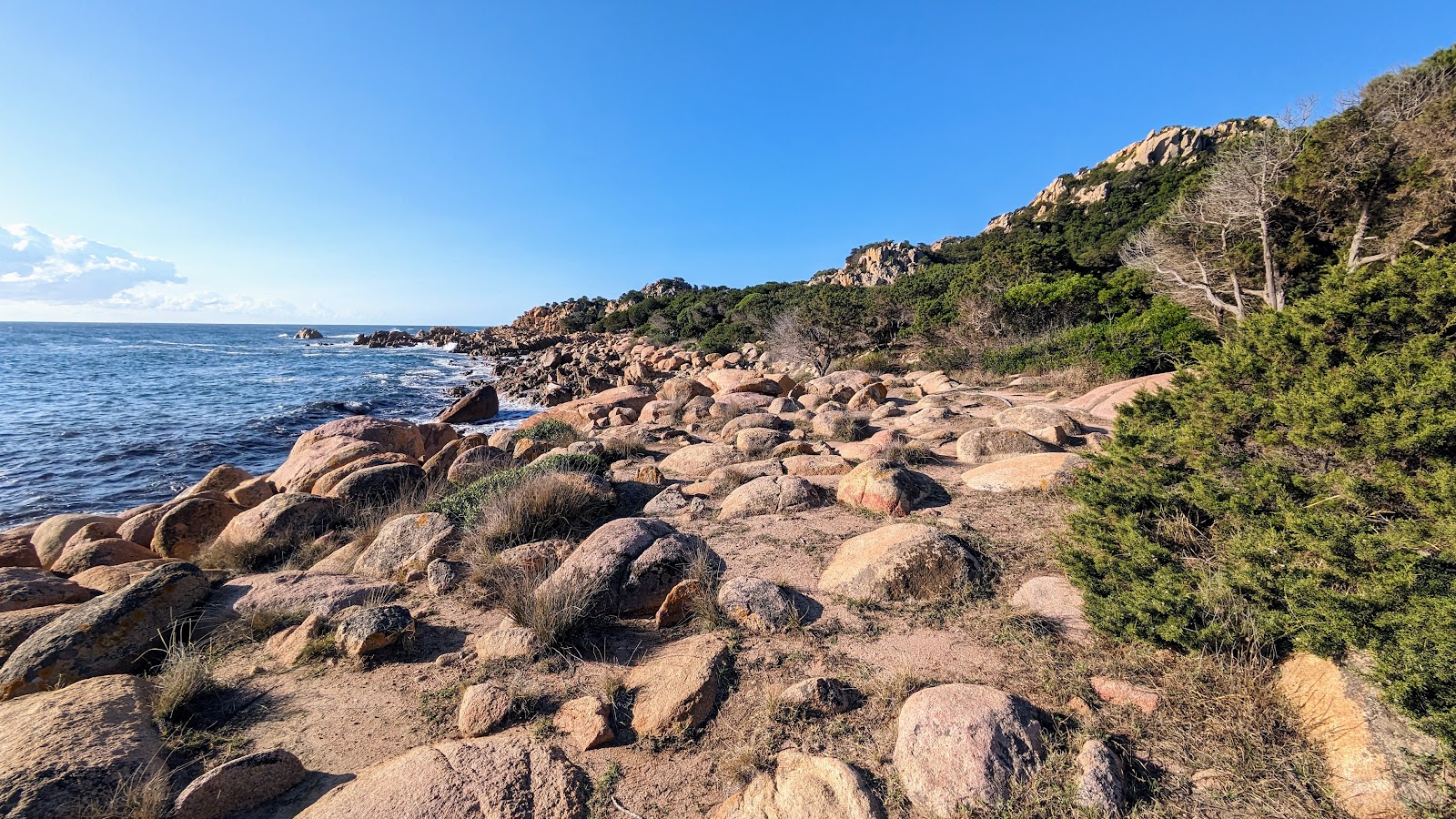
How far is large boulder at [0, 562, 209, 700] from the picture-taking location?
141 inches

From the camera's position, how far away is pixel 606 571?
176 inches

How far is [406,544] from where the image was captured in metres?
5.64

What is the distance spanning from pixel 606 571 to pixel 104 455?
17.7m

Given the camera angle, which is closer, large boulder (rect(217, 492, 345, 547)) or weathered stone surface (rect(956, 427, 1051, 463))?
large boulder (rect(217, 492, 345, 547))

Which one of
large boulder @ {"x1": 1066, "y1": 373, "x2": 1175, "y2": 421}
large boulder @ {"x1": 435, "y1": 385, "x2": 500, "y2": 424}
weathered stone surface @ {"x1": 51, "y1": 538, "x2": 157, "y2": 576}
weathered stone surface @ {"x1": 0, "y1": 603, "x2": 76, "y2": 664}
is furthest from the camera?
large boulder @ {"x1": 435, "y1": 385, "x2": 500, "y2": 424}

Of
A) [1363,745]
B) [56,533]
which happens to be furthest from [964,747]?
[56,533]

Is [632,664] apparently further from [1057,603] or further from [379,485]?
[379,485]

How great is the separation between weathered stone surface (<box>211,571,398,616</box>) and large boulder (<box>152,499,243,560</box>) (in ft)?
9.23

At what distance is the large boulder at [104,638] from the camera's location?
141 inches

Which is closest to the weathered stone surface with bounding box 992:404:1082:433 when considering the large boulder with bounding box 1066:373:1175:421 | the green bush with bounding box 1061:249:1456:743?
the large boulder with bounding box 1066:373:1175:421

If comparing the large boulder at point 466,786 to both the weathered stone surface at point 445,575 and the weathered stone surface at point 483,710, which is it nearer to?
the weathered stone surface at point 483,710

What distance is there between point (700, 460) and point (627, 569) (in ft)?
11.3

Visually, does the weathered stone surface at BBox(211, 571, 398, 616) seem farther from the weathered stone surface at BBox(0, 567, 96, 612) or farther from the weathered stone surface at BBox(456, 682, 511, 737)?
the weathered stone surface at BBox(456, 682, 511, 737)

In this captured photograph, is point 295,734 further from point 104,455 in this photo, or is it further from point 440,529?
point 104,455
